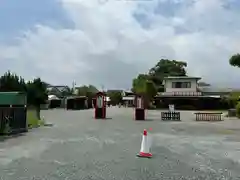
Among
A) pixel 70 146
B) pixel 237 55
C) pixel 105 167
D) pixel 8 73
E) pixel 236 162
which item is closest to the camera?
pixel 105 167

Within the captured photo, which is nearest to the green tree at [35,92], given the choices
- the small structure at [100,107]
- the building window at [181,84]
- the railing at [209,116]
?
the building window at [181,84]

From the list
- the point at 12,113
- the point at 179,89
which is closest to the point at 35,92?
the point at 179,89

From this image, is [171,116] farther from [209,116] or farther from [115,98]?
[115,98]

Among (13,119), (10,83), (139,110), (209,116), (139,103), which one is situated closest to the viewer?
(13,119)

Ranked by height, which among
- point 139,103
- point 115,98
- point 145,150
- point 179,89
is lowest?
point 145,150

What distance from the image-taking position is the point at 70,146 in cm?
1337

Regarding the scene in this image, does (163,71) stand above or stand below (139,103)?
above

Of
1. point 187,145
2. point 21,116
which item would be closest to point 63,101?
point 21,116

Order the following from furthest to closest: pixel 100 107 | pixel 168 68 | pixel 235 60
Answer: pixel 168 68
pixel 235 60
pixel 100 107

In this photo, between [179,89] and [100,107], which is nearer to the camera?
[100,107]

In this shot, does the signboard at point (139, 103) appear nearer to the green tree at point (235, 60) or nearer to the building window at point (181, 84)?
the green tree at point (235, 60)

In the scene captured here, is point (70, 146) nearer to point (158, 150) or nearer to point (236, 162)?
point (158, 150)

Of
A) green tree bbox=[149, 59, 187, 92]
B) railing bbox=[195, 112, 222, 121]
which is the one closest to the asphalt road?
railing bbox=[195, 112, 222, 121]

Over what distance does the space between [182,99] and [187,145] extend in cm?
5661
